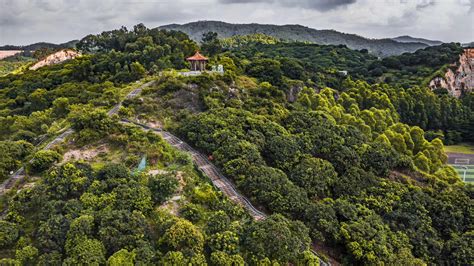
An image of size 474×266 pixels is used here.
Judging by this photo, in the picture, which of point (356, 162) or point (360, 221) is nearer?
point (360, 221)

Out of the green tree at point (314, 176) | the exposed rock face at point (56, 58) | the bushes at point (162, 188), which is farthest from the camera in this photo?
the exposed rock face at point (56, 58)

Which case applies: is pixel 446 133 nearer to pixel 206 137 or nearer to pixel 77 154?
pixel 206 137

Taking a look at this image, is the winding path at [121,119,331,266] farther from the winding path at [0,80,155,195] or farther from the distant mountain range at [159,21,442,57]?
the distant mountain range at [159,21,442,57]

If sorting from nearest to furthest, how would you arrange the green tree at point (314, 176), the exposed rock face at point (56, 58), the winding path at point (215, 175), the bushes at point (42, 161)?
the winding path at point (215, 175) → the bushes at point (42, 161) → the green tree at point (314, 176) → the exposed rock face at point (56, 58)

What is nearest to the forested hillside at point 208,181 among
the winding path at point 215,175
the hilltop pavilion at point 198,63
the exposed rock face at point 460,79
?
the winding path at point 215,175

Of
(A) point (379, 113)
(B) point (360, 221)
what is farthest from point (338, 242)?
(A) point (379, 113)

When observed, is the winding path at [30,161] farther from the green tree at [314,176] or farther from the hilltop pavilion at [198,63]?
the green tree at [314,176]

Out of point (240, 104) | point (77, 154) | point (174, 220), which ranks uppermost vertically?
point (240, 104)
